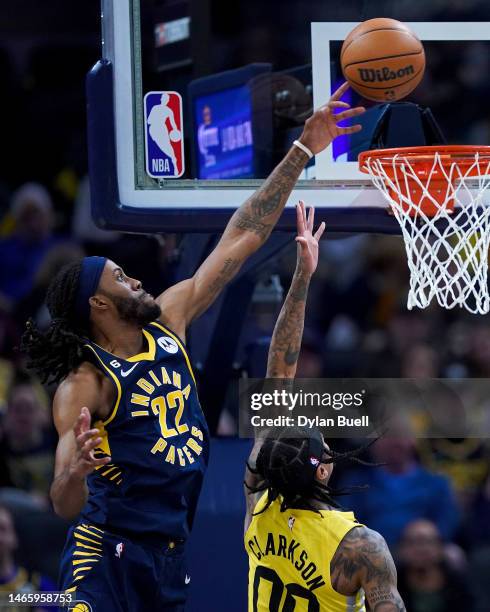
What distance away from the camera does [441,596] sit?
627 cm

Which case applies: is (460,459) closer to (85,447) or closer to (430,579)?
(430,579)

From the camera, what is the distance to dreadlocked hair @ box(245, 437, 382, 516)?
4051 mm

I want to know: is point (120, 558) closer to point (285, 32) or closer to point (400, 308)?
point (285, 32)

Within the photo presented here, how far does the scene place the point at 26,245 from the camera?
27.9ft

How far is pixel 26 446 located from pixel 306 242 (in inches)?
113

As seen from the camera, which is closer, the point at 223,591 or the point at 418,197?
the point at 418,197

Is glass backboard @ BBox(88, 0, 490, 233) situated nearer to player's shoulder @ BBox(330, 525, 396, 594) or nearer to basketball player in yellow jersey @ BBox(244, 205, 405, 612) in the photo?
basketball player in yellow jersey @ BBox(244, 205, 405, 612)

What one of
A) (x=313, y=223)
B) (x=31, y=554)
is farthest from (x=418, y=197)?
(x=31, y=554)

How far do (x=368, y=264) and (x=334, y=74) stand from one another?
13.9ft

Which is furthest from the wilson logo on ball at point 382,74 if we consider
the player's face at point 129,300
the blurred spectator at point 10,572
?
the blurred spectator at point 10,572

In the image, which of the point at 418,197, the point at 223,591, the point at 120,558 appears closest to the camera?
the point at 120,558

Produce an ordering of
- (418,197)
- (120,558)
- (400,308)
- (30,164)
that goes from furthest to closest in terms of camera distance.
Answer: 1. (30,164)
2. (400,308)
3. (418,197)
4. (120,558)

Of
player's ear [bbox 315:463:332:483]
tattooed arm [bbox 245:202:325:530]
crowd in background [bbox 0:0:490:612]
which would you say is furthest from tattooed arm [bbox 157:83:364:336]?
player's ear [bbox 315:463:332:483]

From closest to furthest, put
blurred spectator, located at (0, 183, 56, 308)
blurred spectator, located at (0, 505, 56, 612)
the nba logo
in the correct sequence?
the nba logo
blurred spectator, located at (0, 505, 56, 612)
blurred spectator, located at (0, 183, 56, 308)
